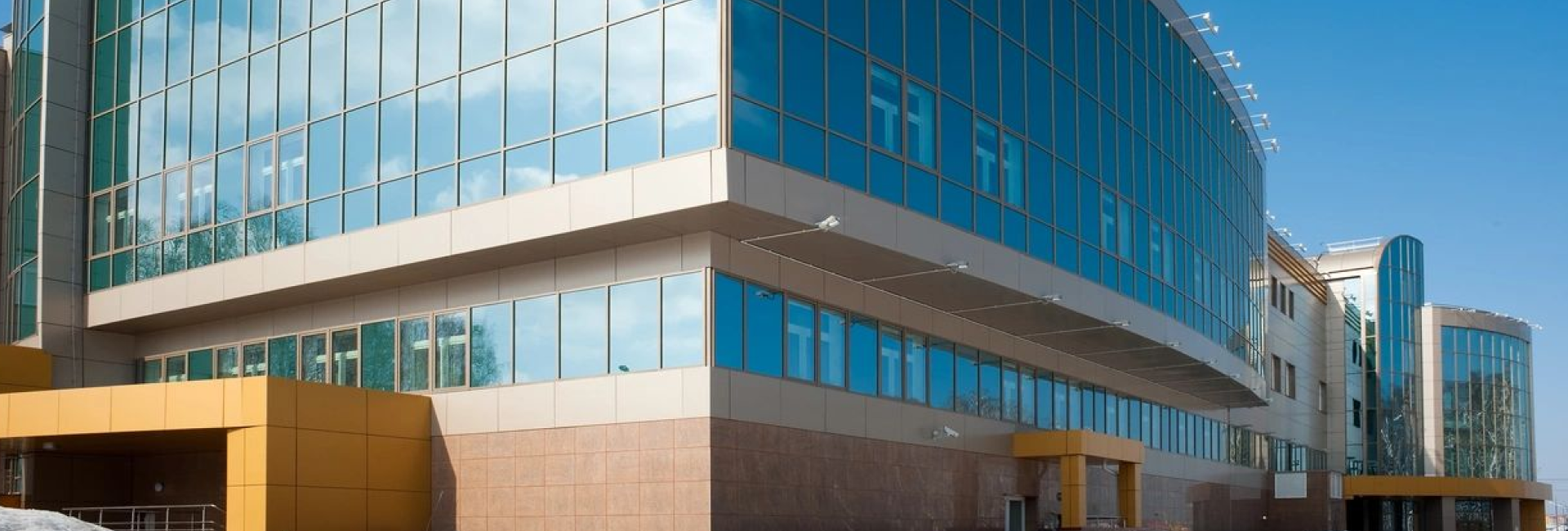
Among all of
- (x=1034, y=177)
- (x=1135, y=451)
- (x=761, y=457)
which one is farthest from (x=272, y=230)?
(x=1135, y=451)

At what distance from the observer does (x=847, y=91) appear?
98.9ft

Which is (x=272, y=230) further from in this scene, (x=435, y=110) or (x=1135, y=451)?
(x=1135, y=451)

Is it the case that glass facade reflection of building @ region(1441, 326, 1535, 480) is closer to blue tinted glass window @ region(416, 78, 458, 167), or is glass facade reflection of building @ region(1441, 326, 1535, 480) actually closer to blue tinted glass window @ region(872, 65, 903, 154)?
blue tinted glass window @ region(872, 65, 903, 154)

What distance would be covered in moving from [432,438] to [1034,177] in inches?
594

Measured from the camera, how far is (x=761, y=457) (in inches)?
1144

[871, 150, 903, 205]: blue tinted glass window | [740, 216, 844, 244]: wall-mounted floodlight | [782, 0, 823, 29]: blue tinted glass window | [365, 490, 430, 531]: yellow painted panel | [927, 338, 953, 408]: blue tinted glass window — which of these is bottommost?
[365, 490, 430, 531]: yellow painted panel

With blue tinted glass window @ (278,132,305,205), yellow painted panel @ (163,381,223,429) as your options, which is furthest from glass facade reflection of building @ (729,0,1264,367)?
blue tinted glass window @ (278,132,305,205)

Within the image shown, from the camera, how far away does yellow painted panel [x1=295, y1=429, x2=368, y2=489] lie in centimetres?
2912

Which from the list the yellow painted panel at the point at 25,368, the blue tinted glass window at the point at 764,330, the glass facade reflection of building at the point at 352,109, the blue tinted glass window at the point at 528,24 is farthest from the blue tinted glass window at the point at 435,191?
the yellow painted panel at the point at 25,368

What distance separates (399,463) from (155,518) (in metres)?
8.16

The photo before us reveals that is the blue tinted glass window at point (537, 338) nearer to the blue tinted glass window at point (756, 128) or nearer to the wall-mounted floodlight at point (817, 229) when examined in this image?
the wall-mounted floodlight at point (817, 229)

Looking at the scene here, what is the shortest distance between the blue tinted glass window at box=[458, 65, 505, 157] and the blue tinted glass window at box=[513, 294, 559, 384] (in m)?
3.22

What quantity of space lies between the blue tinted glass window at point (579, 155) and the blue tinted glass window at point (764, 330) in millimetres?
3673

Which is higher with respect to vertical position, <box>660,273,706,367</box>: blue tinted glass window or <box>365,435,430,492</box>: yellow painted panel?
<box>660,273,706,367</box>: blue tinted glass window
